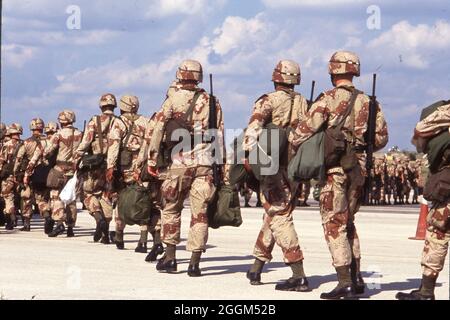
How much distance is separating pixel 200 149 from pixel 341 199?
94.6 inches

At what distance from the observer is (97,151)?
16.3 m

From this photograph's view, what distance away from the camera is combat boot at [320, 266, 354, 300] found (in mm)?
10039

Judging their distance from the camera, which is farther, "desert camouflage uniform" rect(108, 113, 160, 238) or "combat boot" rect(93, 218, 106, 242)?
"combat boot" rect(93, 218, 106, 242)

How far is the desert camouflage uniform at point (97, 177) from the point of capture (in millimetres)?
16125

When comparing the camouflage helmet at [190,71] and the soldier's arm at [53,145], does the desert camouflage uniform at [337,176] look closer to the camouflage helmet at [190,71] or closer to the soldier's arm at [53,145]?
the camouflage helmet at [190,71]

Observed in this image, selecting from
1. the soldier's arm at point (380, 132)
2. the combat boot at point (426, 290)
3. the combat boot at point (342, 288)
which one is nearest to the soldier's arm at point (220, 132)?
the soldier's arm at point (380, 132)

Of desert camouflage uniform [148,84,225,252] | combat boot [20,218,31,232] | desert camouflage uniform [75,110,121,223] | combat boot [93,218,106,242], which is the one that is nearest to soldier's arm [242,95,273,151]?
desert camouflage uniform [148,84,225,252]

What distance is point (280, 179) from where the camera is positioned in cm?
1097

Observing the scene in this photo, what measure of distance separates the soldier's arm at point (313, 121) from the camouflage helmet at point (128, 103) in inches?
228

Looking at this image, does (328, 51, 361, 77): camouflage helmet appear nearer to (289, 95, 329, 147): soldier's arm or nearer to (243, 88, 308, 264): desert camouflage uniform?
(289, 95, 329, 147): soldier's arm

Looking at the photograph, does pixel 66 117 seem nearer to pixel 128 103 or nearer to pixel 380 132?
pixel 128 103

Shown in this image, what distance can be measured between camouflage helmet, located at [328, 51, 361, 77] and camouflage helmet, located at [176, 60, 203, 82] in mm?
2267
